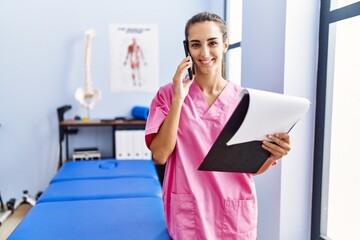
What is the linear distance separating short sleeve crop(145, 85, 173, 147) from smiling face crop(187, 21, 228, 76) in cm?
13

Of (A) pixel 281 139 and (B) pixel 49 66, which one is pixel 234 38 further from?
(A) pixel 281 139

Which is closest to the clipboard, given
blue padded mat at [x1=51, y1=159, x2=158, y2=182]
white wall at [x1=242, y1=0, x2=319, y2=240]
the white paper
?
the white paper

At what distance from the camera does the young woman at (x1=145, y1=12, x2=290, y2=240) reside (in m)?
1.00

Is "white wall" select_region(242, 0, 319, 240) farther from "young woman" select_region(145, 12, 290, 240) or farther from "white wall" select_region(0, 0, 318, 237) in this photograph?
"white wall" select_region(0, 0, 318, 237)

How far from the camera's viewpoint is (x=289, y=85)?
4.52ft

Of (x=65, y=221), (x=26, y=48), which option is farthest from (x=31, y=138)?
(x=65, y=221)

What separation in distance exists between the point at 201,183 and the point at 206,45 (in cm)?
43

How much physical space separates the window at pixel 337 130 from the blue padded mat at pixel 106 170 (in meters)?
1.11

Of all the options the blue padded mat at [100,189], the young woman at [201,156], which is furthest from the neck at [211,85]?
the blue padded mat at [100,189]

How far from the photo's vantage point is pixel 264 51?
1.55 metres

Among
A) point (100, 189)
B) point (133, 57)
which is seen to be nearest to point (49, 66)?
point (133, 57)

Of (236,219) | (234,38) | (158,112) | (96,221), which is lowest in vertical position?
(96,221)

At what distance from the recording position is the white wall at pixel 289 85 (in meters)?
1.38

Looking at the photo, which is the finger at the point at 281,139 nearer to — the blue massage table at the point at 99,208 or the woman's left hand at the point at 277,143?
the woman's left hand at the point at 277,143
